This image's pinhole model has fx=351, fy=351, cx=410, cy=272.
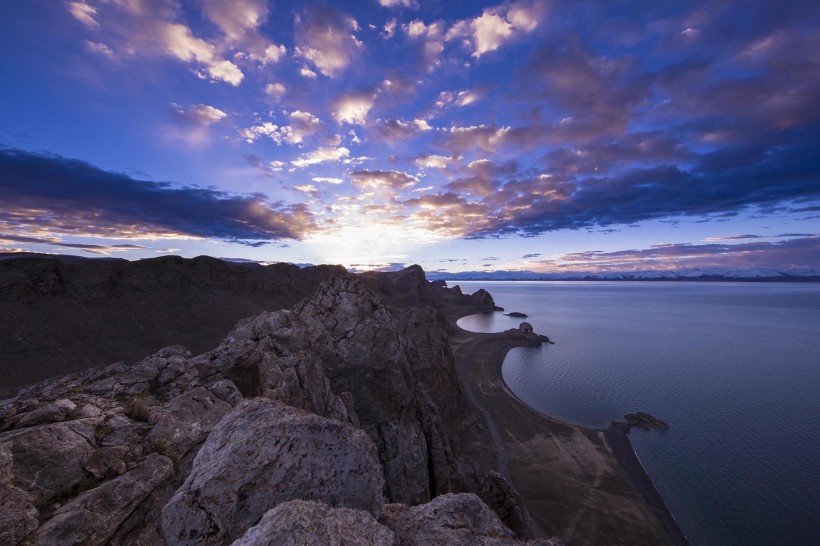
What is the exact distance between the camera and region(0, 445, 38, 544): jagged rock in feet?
23.3

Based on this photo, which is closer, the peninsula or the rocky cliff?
the rocky cliff

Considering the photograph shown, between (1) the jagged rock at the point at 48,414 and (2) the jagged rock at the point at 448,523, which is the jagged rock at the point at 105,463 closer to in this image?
(1) the jagged rock at the point at 48,414

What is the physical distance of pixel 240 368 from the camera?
16.6 metres

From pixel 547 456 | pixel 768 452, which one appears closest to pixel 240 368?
pixel 547 456

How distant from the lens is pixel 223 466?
6293mm

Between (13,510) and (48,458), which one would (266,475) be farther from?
(48,458)

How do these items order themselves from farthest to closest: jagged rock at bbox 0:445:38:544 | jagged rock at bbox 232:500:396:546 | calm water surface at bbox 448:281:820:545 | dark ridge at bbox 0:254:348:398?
dark ridge at bbox 0:254:348:398 → calm water surface at bbox 448:281:820:545 → jagged rock at bbox 0:445:38:544 → jagged rock at bbox 232:500:396:546

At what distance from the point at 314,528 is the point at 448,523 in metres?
2.77

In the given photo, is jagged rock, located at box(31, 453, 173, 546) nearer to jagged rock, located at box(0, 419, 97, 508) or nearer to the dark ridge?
jagged rock, located at box(0, 419, 97, 508)

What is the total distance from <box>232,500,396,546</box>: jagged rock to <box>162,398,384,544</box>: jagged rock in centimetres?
77

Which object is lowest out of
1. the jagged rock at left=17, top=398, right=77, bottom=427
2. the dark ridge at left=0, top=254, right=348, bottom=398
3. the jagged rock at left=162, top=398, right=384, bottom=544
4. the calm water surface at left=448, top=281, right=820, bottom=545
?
the calm water surface at left=448, top=281, right=820, bottom=545

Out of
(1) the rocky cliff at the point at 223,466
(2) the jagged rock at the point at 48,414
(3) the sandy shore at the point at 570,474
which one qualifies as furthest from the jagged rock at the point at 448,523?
(3) the sandy shore at the point at 570,474

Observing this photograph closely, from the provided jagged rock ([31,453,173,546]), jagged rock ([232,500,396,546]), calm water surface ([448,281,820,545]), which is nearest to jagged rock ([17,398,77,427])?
jagged rock ([31,453,173,546])

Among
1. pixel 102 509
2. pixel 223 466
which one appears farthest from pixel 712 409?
pixel 102 509
